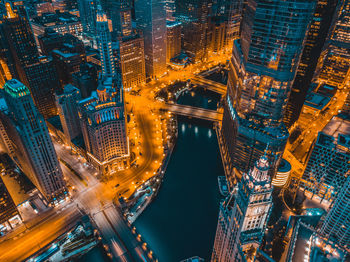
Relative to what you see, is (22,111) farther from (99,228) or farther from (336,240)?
(336,240)

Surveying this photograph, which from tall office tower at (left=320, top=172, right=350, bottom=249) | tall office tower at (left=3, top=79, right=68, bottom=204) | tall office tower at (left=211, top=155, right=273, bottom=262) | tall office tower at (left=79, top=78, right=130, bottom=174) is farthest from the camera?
tall office tower at (left=79, top=78, right=130, bottom=174)

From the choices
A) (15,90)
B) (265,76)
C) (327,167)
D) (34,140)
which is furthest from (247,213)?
(15,90)

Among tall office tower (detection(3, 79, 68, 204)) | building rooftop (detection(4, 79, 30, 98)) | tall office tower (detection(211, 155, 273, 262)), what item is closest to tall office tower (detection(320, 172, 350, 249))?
tall office tower (detection(211, 155, 273, 262))

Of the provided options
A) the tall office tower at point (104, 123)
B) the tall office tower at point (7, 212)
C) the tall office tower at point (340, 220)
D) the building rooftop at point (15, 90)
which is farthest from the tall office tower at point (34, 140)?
the tall office tower at point (340, 220)

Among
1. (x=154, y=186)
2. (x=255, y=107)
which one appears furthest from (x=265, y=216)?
(x=154, y=186)

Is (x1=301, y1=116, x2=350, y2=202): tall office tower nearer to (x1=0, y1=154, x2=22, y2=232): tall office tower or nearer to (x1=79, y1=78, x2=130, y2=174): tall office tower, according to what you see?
(x1=79, y1=78, x2=130, y2=174): tall office tower

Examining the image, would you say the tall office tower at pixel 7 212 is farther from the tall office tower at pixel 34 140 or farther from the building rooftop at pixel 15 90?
the building rooftop at pixel 15 90
